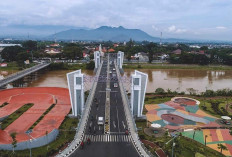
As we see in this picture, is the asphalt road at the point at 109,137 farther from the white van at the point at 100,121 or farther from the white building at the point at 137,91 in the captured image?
the white building at the point at 137,91

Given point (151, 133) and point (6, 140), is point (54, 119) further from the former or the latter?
point (151, 133)

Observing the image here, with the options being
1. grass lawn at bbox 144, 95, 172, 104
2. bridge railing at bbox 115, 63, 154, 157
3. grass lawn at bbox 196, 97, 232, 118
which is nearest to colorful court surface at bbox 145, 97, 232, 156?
grass lawn at bbox 196, 97, 232, 118

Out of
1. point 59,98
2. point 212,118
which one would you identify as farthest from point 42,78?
point 212,118

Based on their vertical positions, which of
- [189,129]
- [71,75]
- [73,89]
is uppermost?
[71,75]

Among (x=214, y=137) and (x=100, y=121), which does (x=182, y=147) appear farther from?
(x=100, y=121)

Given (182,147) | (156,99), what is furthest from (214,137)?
(156,99)

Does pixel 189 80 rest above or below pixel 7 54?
below

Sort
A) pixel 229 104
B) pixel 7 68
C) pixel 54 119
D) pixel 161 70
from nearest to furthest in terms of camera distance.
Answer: pixel 54 119
pixel 229 104
pixel 7 68
pixel 161 70
